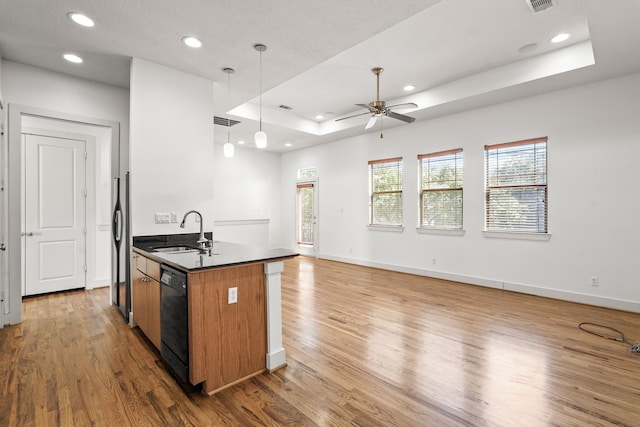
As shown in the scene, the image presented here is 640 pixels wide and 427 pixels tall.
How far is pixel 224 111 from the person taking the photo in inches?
203

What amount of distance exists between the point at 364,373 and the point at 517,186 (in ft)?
12.9

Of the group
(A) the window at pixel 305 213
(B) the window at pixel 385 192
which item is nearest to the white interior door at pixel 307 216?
(A) the window at pixel 305 213

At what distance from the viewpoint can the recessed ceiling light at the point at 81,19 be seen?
→ 263 cm

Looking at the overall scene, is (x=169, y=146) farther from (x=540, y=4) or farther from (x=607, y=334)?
(x=607, y=334)

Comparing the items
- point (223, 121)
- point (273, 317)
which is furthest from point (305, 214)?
point (273, 317)

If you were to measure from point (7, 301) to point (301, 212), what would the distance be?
20.0ft

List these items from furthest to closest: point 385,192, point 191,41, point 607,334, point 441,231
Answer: point 385,192, point 441,231, point 607,334, point 191,41

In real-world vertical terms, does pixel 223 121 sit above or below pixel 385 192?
above

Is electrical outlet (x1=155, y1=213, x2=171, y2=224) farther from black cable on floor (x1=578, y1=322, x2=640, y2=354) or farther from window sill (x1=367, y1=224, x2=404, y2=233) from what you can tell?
black cable on floor (x1=578, y1=322, x2=640, y2=354)

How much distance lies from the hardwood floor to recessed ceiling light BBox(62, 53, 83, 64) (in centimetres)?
294

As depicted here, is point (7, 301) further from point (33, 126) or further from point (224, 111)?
point (224, 111)

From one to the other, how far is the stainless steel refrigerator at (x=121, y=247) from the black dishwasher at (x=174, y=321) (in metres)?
1.37

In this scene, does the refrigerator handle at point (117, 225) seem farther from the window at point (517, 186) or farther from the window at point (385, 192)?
the window at point (517, 186)

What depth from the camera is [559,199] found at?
437 centimetres
